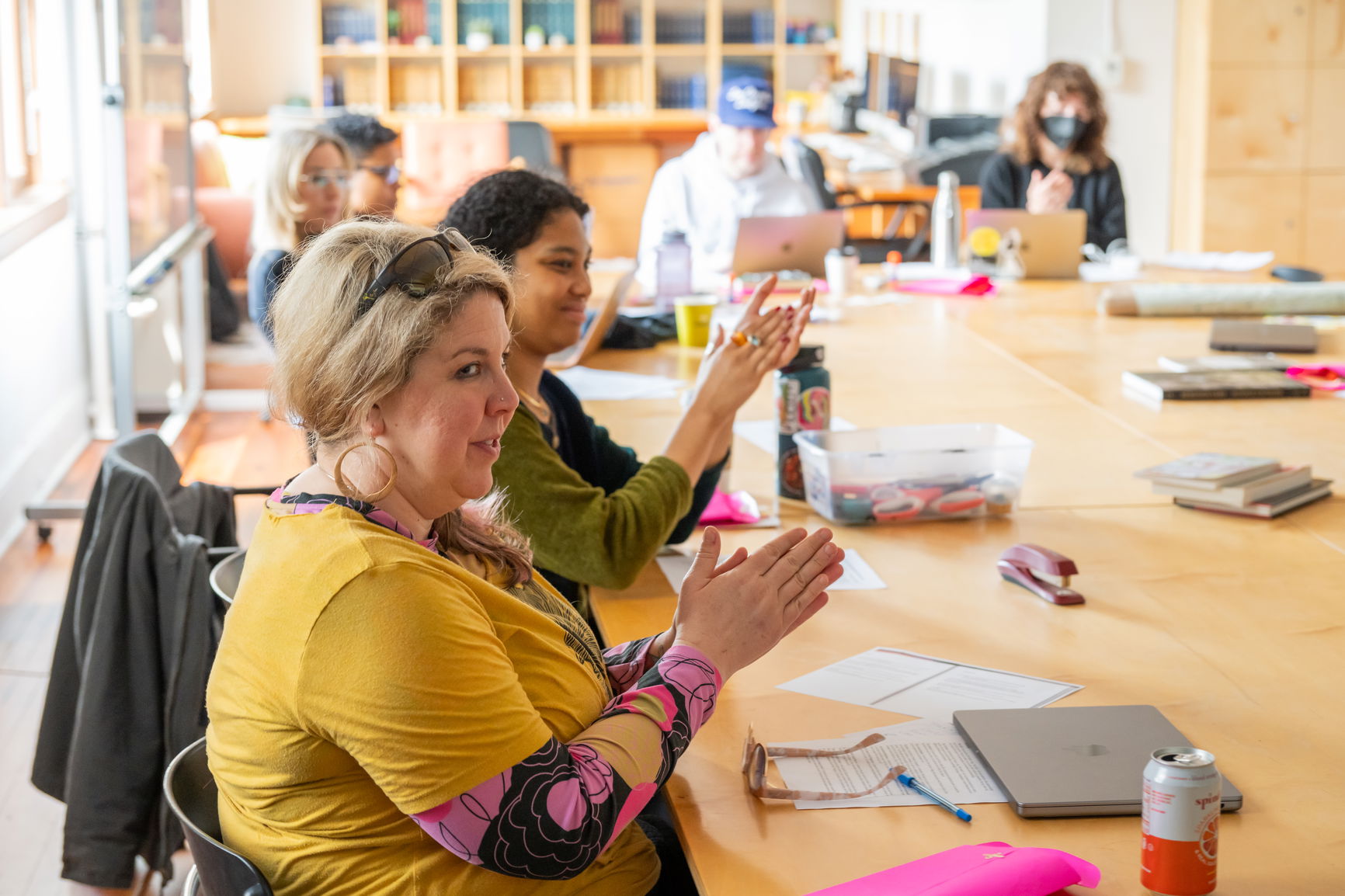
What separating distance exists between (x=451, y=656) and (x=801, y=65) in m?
9.83

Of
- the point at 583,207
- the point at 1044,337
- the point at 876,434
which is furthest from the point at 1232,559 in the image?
the point at 1044,337

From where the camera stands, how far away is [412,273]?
112cm

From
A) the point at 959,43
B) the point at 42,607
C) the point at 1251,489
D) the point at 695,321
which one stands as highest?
the point at 959,43

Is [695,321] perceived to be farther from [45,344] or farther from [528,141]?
[528,141]

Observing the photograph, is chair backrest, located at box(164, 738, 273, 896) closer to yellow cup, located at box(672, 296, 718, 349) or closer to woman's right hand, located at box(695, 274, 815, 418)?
woman's right hand, located at box(695, 274, 815, 418)

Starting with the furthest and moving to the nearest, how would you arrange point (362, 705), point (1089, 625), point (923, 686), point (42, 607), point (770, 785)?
point (42, 607), point (1089, 625), point (923, 686), point (770, 785), point (362, 705)

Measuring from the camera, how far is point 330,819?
3.45 ft

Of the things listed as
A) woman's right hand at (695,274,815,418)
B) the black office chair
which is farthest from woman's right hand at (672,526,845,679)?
the black office chair

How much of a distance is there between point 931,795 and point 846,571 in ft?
2.08

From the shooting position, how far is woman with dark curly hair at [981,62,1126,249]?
15.2 ft

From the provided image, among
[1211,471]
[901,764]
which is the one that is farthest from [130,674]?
[1211,471]

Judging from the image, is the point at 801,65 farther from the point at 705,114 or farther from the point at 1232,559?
the point at 1232,559

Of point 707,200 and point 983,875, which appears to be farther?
point 707,200

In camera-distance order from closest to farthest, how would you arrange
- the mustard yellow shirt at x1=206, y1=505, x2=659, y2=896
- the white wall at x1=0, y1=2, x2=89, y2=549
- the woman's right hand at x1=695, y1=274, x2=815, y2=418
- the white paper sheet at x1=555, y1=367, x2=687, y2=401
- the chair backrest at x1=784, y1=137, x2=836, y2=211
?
1. the mustard yellow shirt at x1=206, y1=505, x2=659, y2=896
2. the woman's right hand at x1=695, y1=274, x2=815, y2=418
3. the white paper sheet at x1=555, y1=367, x2=687, y2=401
4. the white wall at x1=0, y1=2, x2=89, y2=549
5. the chair backrest at x1=784, y1=137, x2=836, y2=211
